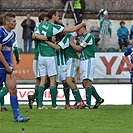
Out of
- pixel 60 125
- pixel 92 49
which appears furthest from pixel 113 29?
pixel 60 125

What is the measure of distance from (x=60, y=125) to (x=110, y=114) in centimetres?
301

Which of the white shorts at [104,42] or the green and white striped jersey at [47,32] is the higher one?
the green and white striped jersey at [47,32]

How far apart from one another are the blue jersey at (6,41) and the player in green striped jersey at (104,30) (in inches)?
687

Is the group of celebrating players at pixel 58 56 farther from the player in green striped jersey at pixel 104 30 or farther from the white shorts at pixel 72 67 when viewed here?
the player in green striped jersey at pixel 104 30

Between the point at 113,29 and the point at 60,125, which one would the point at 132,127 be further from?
the point at 113,29

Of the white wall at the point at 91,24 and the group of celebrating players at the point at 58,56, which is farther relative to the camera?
the white wall at the point at 91,24

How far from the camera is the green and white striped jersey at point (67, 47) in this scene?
57.3 ft

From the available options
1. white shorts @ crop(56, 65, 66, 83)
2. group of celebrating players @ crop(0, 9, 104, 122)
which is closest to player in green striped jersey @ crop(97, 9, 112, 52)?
group of celebrating players @ crop(0, 9, 104, 122)

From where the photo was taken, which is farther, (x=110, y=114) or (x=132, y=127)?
(x=110, y=114)

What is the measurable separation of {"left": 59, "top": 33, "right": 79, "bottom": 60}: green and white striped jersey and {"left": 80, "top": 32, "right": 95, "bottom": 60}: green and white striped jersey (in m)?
0.25

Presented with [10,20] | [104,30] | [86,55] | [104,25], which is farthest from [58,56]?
[104,30]

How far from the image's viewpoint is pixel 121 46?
31.4 m

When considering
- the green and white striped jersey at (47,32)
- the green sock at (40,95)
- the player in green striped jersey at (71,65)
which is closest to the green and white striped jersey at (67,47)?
the player in green striped jersey at (71,65)

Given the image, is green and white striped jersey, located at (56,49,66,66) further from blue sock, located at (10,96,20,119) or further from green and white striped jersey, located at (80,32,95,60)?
blue sock, located at (10,96,20,119)
